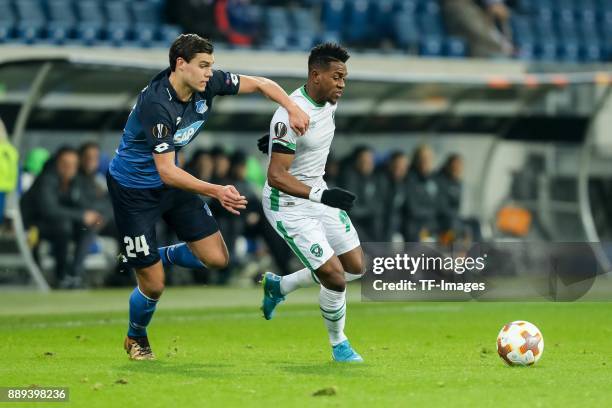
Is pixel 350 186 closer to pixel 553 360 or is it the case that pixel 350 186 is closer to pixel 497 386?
pixel 553 360

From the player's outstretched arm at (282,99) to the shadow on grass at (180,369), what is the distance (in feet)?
5.05

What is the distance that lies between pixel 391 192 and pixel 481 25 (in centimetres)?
611

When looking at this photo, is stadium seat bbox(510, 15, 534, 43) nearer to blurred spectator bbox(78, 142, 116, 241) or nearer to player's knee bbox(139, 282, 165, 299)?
blurred spectator bbox(78, 142, 116, 241)

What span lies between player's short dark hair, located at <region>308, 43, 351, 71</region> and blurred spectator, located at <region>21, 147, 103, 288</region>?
8163 mm

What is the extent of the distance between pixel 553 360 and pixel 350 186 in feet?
31.1

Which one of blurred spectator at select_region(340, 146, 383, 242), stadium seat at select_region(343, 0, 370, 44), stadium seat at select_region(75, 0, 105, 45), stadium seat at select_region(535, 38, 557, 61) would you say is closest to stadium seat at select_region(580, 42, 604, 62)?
stadium seat at select_region(535, 38, 557, 61)

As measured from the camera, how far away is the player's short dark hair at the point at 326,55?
866cm

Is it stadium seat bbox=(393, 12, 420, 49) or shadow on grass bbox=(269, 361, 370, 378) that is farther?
stadium seat bbox=(393, 12, 420, 49)

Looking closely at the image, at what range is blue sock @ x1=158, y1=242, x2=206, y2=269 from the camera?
9195mm

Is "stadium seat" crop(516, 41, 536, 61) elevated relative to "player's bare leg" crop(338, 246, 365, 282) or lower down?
elevated

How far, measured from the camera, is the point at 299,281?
30.9ft

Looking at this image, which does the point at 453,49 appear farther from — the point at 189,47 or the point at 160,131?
the point at 160,131

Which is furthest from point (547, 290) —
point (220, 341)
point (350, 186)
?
point (220, 341)

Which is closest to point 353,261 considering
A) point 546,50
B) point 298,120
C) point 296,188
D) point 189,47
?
point 296,188
